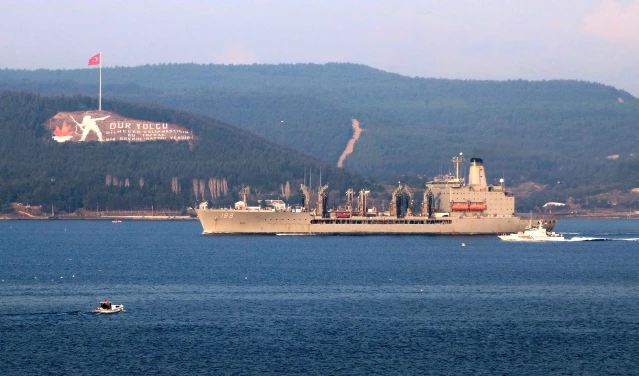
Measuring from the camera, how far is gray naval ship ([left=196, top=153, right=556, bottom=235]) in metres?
125

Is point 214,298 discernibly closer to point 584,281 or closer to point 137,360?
point 137,360

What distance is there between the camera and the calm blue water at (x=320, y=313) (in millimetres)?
45875

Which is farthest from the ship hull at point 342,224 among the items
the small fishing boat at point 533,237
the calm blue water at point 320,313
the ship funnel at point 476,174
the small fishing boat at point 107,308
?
the small fishing boat at point 107,308

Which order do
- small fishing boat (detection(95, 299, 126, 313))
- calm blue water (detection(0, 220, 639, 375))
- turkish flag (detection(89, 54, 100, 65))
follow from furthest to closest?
turkish flag (detection(89, 54, 100, 65)) < small fishing boat (detection(95, 299, 126, 313)) < calm blue water (detection(0, 220, 639, 375))

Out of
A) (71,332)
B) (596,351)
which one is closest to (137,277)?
(71,332)

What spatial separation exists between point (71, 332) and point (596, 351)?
79.8 feet

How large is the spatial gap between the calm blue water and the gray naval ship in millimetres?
24335

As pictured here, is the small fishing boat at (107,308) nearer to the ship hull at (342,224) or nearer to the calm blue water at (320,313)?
the calm blue water at (320,313)

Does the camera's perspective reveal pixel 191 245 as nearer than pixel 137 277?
No

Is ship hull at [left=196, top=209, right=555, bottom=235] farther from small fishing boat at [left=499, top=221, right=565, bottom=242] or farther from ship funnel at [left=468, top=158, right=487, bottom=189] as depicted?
ship funnel at [left=468, top=158, right=487, bottom=189]

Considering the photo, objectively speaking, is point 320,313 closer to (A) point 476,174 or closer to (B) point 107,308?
(B) point 107,308

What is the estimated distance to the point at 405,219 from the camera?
424ft

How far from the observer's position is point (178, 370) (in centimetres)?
4400

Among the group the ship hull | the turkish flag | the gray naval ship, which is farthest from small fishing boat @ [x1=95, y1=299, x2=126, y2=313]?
the turkish flag
